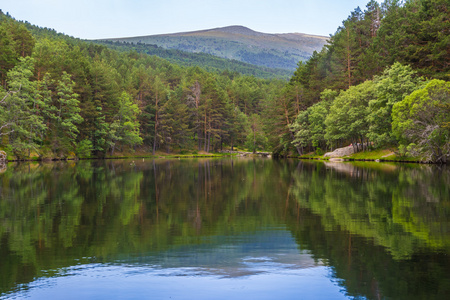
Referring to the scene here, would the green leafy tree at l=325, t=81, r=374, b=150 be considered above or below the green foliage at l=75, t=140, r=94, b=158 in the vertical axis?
above

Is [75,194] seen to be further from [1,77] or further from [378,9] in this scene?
[378,9]

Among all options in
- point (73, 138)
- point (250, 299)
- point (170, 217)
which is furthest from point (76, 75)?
point (250, 299)

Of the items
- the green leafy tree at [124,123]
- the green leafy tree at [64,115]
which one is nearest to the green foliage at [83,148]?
the green leafy tree at [64,115]

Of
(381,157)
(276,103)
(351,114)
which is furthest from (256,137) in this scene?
(381,157)

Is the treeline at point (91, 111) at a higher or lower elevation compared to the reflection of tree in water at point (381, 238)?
higher

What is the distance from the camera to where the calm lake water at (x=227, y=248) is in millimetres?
8547

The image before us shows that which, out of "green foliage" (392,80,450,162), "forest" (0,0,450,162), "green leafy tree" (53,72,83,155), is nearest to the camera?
"green foliage" (392,80,450,162)

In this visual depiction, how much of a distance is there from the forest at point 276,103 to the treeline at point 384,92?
0.18 metres

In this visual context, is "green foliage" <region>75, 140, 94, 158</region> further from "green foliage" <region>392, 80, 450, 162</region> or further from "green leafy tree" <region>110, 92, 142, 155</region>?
"green foliage" <region>392, 80, 450, 162</region>

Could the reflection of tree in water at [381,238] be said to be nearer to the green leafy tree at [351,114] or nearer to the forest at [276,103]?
the forest at [276,103]

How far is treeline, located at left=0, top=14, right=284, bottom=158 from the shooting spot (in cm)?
6706

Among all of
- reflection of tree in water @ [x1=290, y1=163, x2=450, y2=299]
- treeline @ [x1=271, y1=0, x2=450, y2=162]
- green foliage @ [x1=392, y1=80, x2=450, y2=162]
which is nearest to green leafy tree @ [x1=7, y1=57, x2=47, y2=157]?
treeline @ [x1=271, y1=0, x2=450, y2=162]

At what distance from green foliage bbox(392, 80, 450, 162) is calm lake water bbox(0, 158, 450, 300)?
89.6 feet

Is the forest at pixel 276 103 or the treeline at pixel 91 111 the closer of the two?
the forest at pixel 276 103
